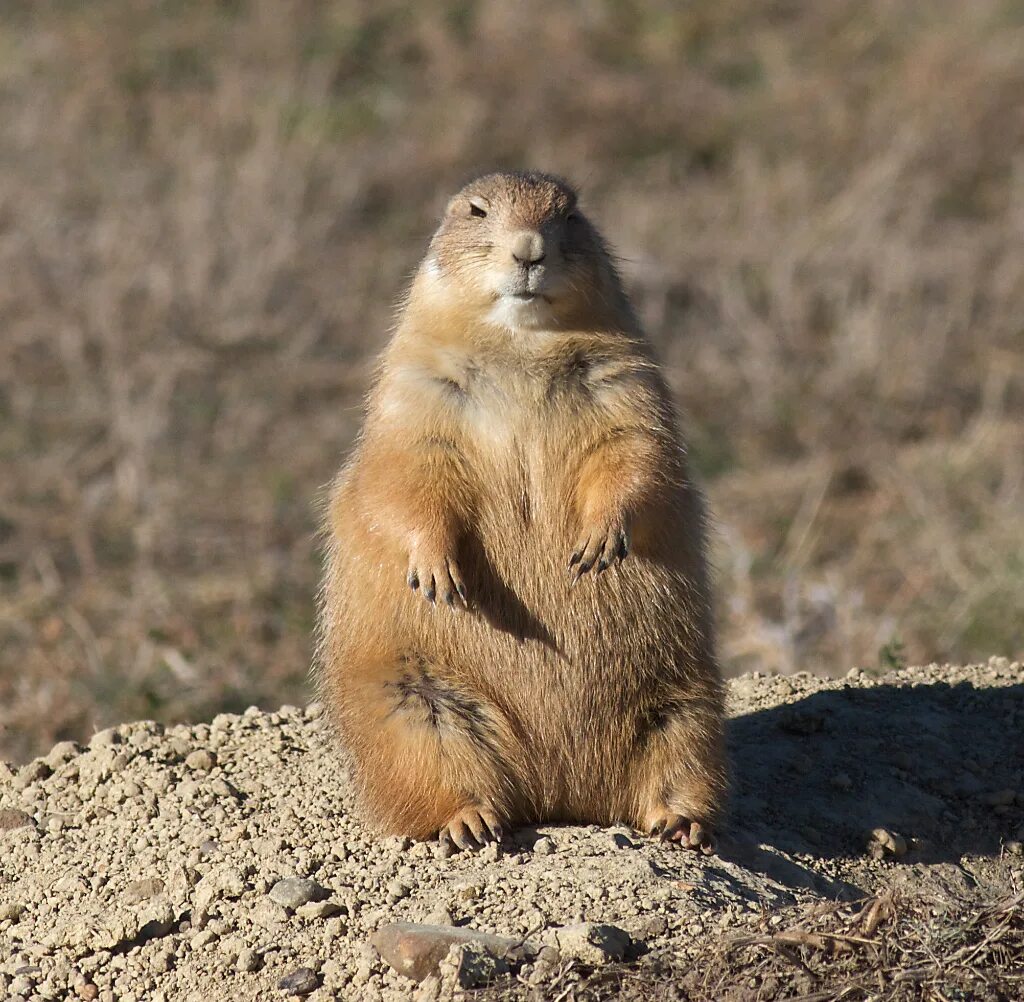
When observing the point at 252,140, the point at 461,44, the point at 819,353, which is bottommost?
the point at 819,353

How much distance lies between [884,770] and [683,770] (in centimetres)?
101

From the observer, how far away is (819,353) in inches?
494

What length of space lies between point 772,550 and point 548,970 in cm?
659

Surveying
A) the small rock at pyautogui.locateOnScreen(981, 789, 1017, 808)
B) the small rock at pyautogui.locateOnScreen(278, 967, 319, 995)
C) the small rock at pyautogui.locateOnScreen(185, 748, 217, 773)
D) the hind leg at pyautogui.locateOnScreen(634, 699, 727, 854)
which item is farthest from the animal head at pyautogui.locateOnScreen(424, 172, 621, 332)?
the small rock at pyautogui.locateOnScreen(981, 789, 1017, 808)

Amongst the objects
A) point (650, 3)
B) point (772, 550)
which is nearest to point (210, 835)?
point (772, 550)

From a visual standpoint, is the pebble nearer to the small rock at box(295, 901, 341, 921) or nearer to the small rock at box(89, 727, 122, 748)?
the small rock at box(295, 901, 341, 921)

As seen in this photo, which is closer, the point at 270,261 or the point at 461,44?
the point at 270,261

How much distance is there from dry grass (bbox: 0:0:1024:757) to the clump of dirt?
201 cm

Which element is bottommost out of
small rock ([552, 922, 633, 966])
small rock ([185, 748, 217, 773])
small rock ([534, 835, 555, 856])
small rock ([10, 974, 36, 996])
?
small rock ([10, 974, 36, 996])

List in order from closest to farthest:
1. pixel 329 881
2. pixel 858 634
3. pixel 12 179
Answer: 1. pixel 329 881
2. pixel 858 634
3. pixel 12 179

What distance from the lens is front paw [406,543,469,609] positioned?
4.41 m

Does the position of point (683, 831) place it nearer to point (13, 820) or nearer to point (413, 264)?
point (13, 820)

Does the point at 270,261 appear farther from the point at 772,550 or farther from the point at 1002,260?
the point at 1002,260

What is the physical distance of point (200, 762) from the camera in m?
5.28
